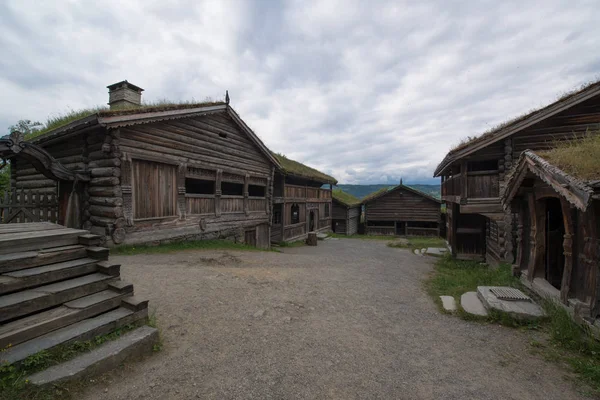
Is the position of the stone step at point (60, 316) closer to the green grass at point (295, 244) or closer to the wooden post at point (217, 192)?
the wooden post at point (217, 192)

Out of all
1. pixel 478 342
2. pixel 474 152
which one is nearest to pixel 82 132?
pixel 478 342

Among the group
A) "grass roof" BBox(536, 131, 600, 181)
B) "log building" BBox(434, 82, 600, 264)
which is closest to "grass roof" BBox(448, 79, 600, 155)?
"log building" BBox(434, 82, 600, 264)

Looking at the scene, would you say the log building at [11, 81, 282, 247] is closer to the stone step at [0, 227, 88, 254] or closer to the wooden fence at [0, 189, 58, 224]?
the wooden fence at [0, 189, 58, 224]

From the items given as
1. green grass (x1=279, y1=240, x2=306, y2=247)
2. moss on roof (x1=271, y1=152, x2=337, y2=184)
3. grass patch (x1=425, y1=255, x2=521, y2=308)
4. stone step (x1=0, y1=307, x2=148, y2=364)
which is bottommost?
green grass (x1=279, y1=240, x2=306, y2=247)

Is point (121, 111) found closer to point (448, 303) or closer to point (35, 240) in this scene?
point (35, 240)

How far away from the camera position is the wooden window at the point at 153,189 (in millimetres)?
9500

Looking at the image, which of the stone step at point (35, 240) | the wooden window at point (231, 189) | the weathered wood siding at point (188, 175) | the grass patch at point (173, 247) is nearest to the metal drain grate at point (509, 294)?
the stone step at point (35, 240)

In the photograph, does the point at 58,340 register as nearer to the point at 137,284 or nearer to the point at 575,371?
the point at 137,284

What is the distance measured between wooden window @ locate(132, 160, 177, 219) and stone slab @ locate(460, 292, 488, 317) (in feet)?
33.1

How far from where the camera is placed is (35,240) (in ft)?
11.8

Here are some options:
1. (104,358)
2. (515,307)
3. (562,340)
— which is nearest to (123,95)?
(104,358)

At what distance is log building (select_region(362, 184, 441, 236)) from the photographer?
93.7ft

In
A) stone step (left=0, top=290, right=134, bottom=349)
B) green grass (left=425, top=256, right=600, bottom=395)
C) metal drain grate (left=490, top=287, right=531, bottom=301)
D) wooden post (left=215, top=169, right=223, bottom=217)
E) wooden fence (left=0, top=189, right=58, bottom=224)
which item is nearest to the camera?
stone step (left=0, top=290, right=134, bottom=349)

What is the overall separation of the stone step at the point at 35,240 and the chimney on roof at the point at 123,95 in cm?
973
